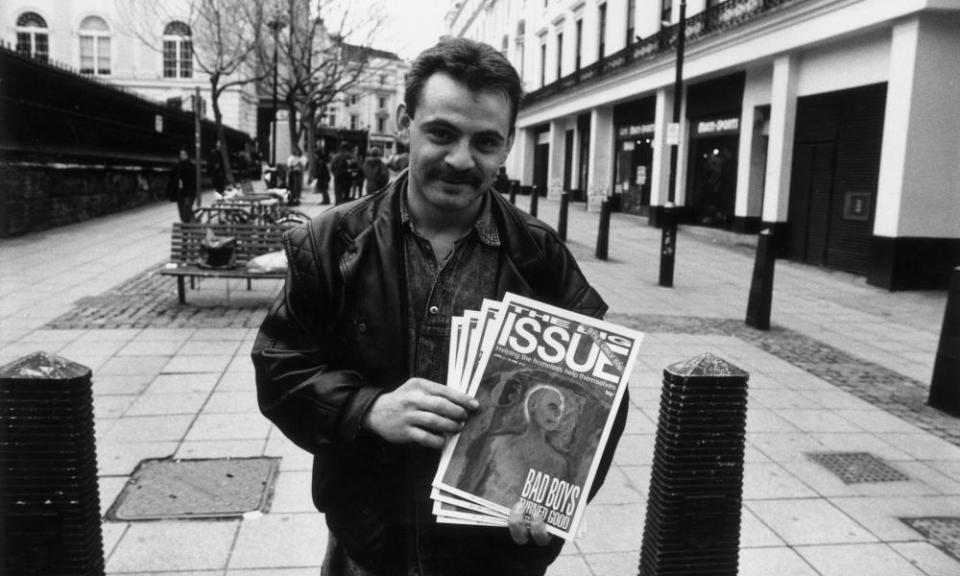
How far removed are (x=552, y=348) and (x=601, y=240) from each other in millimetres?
13375

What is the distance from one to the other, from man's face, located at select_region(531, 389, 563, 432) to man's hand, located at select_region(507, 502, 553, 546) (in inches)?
6.3

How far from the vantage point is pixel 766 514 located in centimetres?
414

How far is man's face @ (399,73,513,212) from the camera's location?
1638 millimetres

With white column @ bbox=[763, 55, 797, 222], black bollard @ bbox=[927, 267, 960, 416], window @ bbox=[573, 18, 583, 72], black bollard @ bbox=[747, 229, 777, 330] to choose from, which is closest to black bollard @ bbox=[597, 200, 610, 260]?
white column @ bbox=[763, 55, 797, 222]

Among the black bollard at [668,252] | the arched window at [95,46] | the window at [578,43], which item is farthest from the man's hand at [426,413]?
the arched window at [95,46]

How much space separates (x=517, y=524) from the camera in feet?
5.01

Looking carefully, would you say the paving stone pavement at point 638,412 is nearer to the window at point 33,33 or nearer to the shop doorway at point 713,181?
the shop doorway at point 713,181

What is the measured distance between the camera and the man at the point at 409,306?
1.63 metres

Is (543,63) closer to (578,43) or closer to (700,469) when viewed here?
(578,43)

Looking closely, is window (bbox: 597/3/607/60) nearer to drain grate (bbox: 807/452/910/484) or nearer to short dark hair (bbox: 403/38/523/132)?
drain grate (bbox: 807/452/910/484)

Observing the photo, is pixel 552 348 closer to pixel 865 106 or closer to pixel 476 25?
pixel 865 106

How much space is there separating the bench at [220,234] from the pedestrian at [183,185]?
7.27 m

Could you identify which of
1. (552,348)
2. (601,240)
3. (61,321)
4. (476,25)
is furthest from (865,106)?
(476,25)

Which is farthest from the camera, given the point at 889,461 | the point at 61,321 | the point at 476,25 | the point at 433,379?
the point at 476,25
